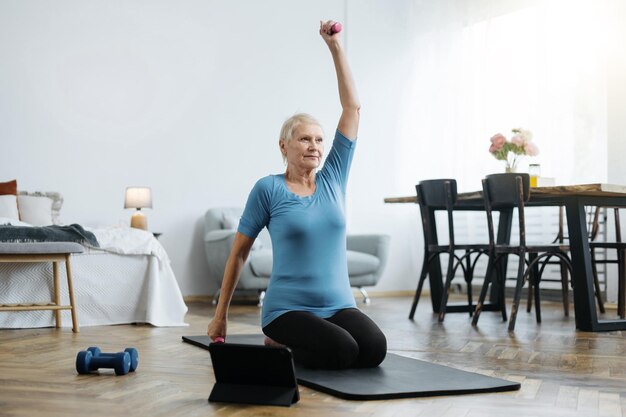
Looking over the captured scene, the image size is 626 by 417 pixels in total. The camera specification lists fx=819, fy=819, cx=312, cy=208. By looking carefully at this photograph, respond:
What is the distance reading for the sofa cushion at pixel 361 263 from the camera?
21.5 ft

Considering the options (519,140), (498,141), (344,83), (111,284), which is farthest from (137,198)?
(344,83)

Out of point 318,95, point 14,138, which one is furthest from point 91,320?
point 318,95

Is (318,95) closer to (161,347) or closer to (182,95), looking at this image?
(182,95)

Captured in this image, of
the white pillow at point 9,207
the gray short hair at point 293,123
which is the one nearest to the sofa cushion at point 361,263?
the white pillow at point 9,207

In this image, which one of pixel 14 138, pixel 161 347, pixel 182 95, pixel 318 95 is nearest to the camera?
pixel 161 347

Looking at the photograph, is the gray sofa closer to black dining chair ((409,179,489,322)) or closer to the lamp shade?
the lamp shade

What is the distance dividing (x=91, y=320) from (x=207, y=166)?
8.08 ft

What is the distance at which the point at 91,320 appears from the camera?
4.81 meters

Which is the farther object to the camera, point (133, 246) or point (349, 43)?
point (349, 43)

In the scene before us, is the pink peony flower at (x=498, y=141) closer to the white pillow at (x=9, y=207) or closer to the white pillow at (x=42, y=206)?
the white pillow at (x=42, y=206)

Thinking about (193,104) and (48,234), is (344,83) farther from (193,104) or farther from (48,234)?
(193,104)

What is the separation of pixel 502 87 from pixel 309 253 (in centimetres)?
470

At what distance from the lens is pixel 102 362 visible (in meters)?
2.83

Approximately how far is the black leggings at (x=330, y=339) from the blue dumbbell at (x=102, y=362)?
0.51 m
